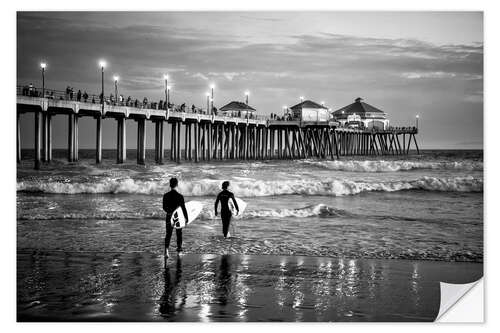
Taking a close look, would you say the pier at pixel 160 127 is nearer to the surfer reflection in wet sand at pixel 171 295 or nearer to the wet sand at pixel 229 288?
the wet sand at pixel 229 288

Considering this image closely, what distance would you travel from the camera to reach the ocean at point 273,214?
632cm

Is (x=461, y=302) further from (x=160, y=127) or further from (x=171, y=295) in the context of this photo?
(x=160, y=127)

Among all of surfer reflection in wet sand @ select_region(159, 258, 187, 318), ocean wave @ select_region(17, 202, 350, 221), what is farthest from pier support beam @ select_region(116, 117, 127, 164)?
surfer reflection in wet sand @ select_region(159, 258, 187, 318)

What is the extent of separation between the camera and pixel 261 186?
421 inches

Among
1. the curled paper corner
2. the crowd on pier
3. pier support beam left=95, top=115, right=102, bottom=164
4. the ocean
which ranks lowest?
the curled paper corner

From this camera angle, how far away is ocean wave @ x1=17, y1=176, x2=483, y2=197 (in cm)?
1020

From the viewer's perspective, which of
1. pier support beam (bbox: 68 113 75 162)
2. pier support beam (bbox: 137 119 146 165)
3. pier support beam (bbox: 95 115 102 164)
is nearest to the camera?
pier support beam (bbox: 68 113 75 162)

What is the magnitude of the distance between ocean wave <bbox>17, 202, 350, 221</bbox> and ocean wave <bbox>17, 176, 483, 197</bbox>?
119 centimetres

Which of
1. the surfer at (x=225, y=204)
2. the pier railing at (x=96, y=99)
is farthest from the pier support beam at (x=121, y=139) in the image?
the surfer at (x=225, y=204)

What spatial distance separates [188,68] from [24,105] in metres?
2.90

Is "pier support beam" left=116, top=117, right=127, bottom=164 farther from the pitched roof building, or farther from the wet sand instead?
the wet sand

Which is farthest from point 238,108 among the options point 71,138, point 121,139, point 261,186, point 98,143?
point 261,186

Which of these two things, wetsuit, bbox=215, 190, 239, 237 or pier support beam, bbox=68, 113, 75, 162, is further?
pier support beam, bbox=68, 113, 75, 162

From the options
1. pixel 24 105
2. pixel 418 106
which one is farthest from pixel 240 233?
pixel 24 105
